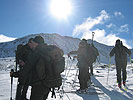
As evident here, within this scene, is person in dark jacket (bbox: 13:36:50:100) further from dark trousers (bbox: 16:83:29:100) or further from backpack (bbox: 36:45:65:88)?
dark trousers (bbox: 16:83:29:100)

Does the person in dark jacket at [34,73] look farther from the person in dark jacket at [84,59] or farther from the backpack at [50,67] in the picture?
the person in dark jacket at [84,59]

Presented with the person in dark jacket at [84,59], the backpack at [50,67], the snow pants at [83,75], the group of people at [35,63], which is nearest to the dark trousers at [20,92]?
the group of people at [35,63]

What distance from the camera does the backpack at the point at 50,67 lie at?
3273 mm

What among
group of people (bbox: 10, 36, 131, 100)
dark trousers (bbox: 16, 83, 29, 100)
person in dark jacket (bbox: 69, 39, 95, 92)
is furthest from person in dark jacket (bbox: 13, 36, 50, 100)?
person in dark jacket (bbox: 69, 39, 95, 92)

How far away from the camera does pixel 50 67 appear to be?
3354 millimetres

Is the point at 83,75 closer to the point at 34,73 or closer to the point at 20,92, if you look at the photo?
the point at 20,92

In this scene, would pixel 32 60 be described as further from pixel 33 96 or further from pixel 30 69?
pixel 33 96

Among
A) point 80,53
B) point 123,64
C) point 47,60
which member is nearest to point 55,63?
point 47,60

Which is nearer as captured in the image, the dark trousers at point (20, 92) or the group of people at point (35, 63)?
the group of people at point (35, 63)

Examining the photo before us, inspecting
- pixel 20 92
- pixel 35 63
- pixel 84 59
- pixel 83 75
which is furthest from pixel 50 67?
pixel 83 75

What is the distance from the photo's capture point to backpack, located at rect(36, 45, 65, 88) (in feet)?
10.7

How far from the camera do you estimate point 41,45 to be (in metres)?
3.53

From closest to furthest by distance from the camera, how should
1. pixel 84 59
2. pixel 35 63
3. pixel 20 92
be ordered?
pixel 35 63 < pixel 20 92 < pixel 84 59

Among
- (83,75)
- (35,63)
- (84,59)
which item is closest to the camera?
(35,63)
